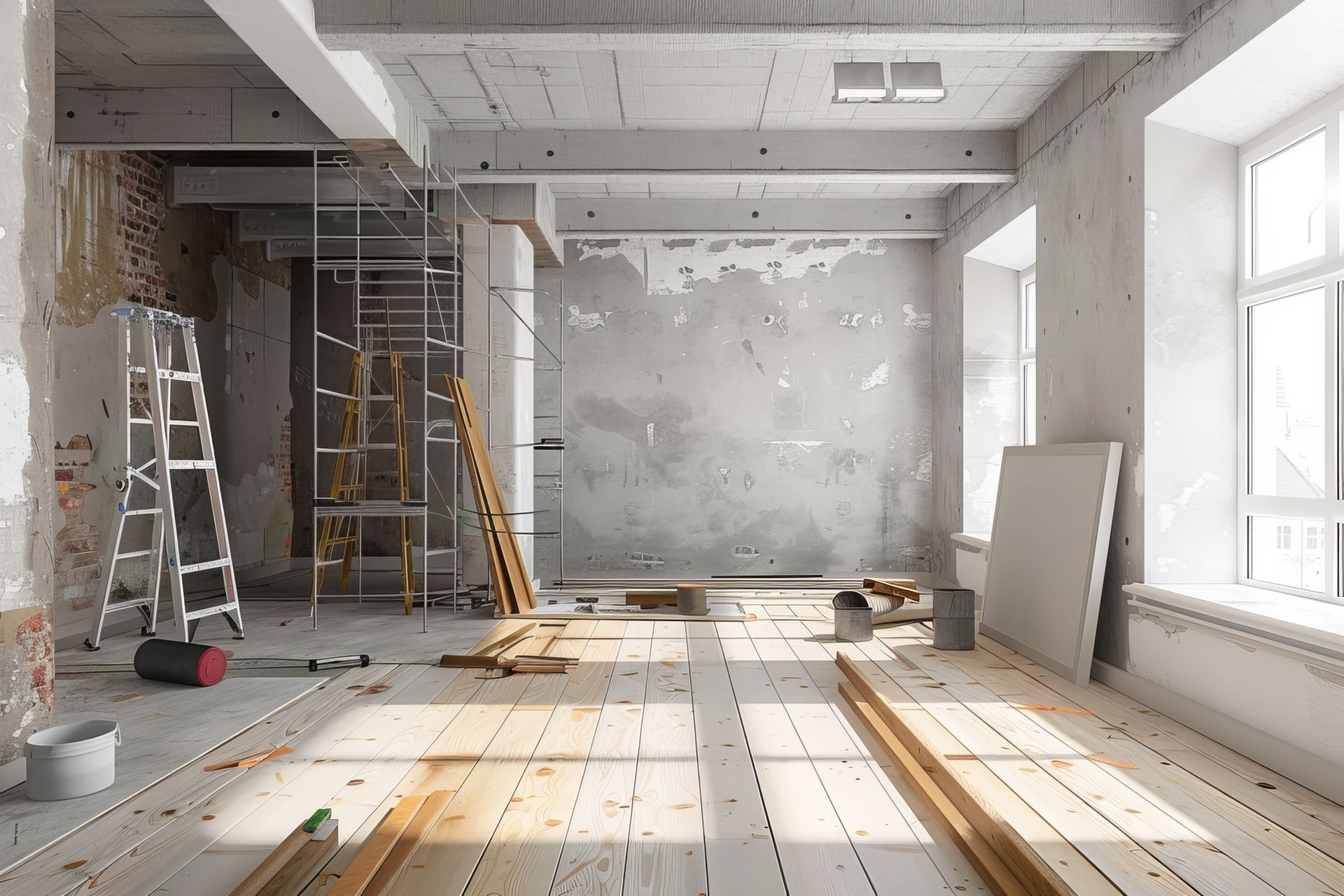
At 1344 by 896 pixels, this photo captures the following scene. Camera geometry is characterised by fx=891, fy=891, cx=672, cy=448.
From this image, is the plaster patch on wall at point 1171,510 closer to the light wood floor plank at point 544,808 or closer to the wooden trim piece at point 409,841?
the light wood floor plank at point 544,808

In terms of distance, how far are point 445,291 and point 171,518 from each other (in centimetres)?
380

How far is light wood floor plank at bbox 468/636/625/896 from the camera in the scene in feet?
7.55

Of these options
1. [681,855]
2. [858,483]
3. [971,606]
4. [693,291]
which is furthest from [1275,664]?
[693,291]

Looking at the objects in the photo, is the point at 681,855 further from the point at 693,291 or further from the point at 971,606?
the point at 693,291

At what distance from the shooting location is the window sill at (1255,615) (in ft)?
10.1

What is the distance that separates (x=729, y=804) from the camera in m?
2.80

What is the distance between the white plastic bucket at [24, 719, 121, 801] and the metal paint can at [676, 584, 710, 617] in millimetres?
3940

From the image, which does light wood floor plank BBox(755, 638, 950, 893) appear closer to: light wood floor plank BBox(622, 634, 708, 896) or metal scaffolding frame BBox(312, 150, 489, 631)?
light wood floor plank BBox(622, 634, 708, 896)

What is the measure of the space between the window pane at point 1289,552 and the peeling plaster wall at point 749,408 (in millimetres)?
4316

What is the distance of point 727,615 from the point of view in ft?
20.7

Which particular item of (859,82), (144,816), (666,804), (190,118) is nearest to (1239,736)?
(666,804)

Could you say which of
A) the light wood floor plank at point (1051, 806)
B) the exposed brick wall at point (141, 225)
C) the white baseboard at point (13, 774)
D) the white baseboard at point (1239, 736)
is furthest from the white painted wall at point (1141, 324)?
the exposed brick wall at point (141, 225)

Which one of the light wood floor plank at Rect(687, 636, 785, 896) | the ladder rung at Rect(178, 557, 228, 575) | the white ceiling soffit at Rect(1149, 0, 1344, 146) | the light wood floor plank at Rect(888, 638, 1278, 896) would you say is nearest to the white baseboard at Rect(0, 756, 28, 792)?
the ladder rung at Rect(178, 557, 228, 575)

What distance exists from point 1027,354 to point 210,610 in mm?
6302
